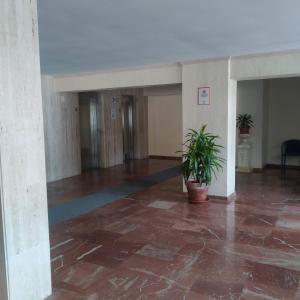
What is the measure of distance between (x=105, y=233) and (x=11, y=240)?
1841 millimetres

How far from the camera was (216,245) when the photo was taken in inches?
134

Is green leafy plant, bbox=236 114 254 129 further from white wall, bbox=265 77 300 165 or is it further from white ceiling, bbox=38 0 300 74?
white ceiling, bbox=38 0 300 74

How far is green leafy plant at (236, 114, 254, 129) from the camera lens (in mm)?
7797

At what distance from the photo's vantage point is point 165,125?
35.4 ft

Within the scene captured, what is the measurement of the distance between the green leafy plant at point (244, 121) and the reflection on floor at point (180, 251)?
2.93 m

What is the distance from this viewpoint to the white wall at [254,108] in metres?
7.75

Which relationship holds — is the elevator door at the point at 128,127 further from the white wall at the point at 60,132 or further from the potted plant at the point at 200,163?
the potted plant at the point at 200,163

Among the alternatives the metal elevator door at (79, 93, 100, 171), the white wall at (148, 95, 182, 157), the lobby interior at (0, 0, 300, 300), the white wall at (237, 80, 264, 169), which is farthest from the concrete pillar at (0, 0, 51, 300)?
the white wall at (148, 95, 182, 157)

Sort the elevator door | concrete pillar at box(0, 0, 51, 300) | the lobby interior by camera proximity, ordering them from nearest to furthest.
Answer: concrete pillar at box(0, 0, 51, 300)
the lobby interior
the elevator door

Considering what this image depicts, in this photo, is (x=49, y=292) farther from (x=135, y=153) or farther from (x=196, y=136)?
(x=135, y=153)

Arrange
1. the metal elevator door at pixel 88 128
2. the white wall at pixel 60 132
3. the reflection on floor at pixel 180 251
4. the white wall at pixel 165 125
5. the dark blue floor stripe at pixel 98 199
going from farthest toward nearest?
the white wall at pixel 165 125 < the metal elevator door at pixel 88 128 < the white wall at pixel 60 132 < the dark blue floor stripe at pixel 98 199 < the reflection on floor at pixel 180 251

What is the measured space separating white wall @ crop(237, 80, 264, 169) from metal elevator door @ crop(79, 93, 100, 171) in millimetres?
4076

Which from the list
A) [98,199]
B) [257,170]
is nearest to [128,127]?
[257,170]

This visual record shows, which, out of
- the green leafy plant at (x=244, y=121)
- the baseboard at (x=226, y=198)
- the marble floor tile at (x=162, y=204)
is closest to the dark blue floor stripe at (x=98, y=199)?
the marble floor tile at (x=162, y=204)
